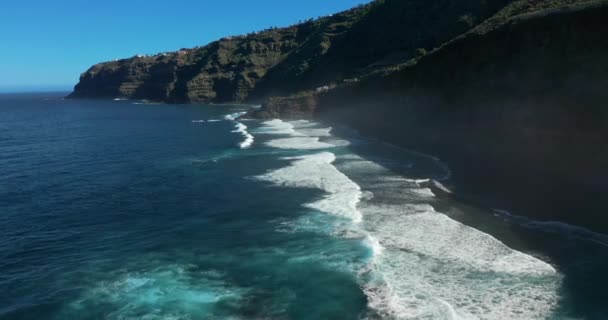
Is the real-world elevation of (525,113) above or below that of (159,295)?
above

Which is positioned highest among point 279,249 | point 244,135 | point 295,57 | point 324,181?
point 295,57

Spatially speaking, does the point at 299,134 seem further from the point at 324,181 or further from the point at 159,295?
the point at 159,295

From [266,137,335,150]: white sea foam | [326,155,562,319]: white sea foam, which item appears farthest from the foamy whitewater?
[266,137,335,150]: white sea foam

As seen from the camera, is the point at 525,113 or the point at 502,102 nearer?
the point at 525,113

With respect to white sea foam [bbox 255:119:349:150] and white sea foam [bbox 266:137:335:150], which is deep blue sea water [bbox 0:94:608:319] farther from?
white sea foam [bbox 255:119:349:150]

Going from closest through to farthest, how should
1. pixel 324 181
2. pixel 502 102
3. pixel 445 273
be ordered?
pixel 445 273, pixel 324 181, pixel 502 102

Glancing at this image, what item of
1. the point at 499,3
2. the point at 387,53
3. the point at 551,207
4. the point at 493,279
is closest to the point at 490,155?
the point at 551,207

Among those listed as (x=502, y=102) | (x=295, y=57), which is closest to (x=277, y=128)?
(x=502, y=102)
